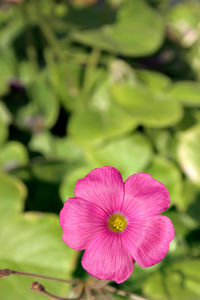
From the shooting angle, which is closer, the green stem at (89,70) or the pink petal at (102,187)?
the pink petal at (102,187)

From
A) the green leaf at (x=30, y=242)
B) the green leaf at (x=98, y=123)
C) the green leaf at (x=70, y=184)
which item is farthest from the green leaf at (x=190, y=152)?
the green leaf at (x=30, y=242)

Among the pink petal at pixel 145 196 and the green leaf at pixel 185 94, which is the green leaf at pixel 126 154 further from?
the pink petal at pixel 145 196

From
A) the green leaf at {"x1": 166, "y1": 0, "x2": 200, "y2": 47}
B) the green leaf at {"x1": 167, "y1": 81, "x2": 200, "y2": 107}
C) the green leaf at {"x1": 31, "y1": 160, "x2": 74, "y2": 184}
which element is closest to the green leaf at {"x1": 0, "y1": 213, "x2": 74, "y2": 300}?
the green leaf at {"x1": 31, "y1": 160, "x2": 74, "y2": 184}

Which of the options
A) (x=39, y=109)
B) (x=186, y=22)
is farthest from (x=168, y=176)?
(x=186, y=22)

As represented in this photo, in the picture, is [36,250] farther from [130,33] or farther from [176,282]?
[130,33]

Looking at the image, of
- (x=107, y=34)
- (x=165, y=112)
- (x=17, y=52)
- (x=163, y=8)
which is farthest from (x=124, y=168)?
(x=163, y=8)

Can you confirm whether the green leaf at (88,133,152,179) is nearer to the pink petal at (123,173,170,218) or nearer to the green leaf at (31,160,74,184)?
the green leaf at (31,160,74,184)
